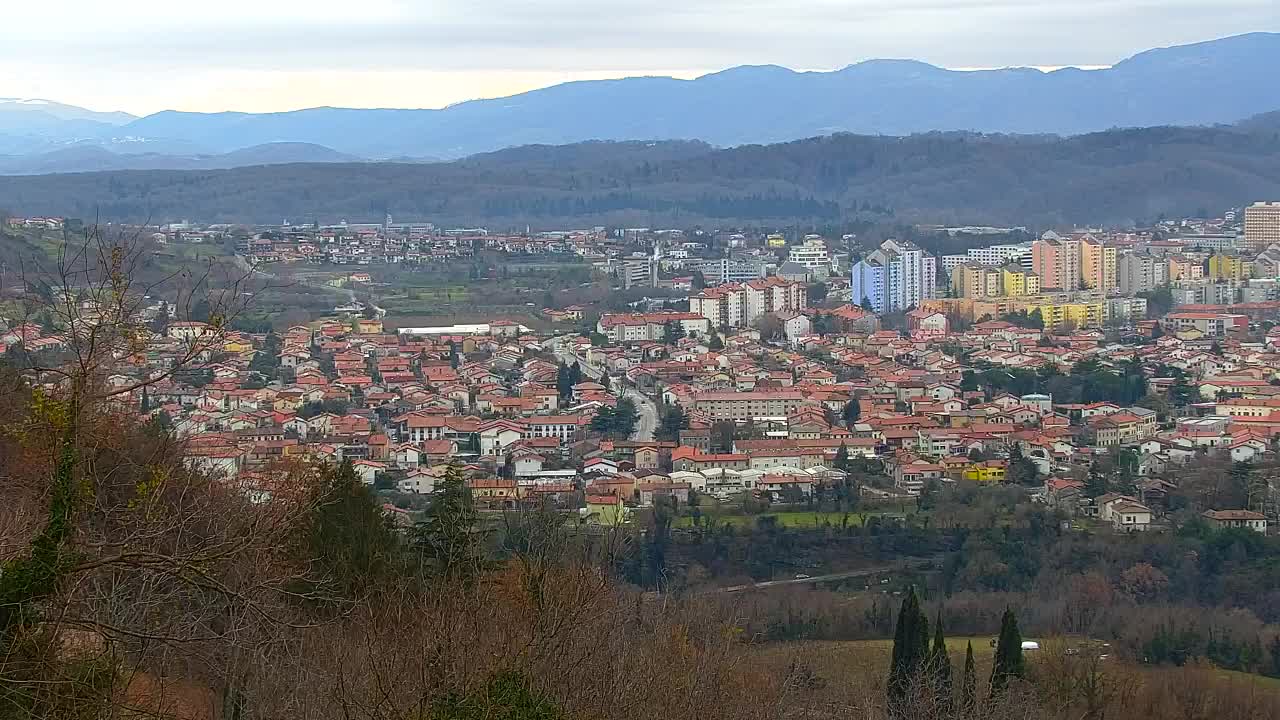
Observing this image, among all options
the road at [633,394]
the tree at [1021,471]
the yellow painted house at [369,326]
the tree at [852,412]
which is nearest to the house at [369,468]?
the road at [633,394]

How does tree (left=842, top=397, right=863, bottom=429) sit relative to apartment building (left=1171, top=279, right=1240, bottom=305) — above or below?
below

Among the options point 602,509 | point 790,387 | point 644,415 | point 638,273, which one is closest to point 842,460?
point 602,509

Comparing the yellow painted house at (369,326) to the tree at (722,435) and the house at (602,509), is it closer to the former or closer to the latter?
the tree at (722,435)

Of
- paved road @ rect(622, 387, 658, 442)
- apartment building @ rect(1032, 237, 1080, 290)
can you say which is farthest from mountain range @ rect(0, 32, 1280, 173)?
paved road @ rect(622, 387, 658, 442)

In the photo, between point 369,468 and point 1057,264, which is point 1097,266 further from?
point 369,468

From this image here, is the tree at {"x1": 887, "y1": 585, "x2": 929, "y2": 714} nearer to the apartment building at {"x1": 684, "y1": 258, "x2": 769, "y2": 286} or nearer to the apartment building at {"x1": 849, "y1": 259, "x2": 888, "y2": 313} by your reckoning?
the apartment building at {"x1": 849, "y1": 259, "x2": 888, "y2": 313}
